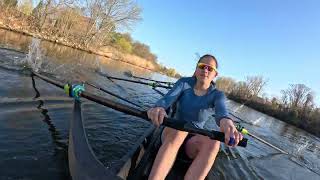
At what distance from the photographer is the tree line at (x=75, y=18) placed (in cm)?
3431

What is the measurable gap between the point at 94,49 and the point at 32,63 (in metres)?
29.1

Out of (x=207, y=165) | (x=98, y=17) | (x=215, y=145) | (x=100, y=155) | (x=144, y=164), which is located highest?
(x=98, y=17)

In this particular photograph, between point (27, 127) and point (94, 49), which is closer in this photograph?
point (27, 127)

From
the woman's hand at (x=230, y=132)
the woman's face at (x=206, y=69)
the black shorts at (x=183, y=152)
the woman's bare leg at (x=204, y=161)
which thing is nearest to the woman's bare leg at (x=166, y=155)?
the woman's bare leg at (x=204, y=161)

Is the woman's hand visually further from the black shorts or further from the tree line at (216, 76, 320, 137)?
the tree line at (216, 76, 320, 137)

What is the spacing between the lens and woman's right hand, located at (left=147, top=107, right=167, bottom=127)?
3.14 meters

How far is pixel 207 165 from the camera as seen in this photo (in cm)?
340

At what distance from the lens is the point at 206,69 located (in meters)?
3.83

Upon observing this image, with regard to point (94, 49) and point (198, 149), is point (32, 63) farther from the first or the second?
point (94, 49)

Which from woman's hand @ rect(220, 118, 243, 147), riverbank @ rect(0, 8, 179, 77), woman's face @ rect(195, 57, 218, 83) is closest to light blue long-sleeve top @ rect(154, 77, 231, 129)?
woman's face @ rect(195, 57, 218, 83)

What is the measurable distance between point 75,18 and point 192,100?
124 feet

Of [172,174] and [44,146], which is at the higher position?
[172,174]

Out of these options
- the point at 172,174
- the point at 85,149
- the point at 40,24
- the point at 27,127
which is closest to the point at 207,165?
the point at 172,174

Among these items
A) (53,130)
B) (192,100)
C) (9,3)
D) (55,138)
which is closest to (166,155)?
(192,100)
